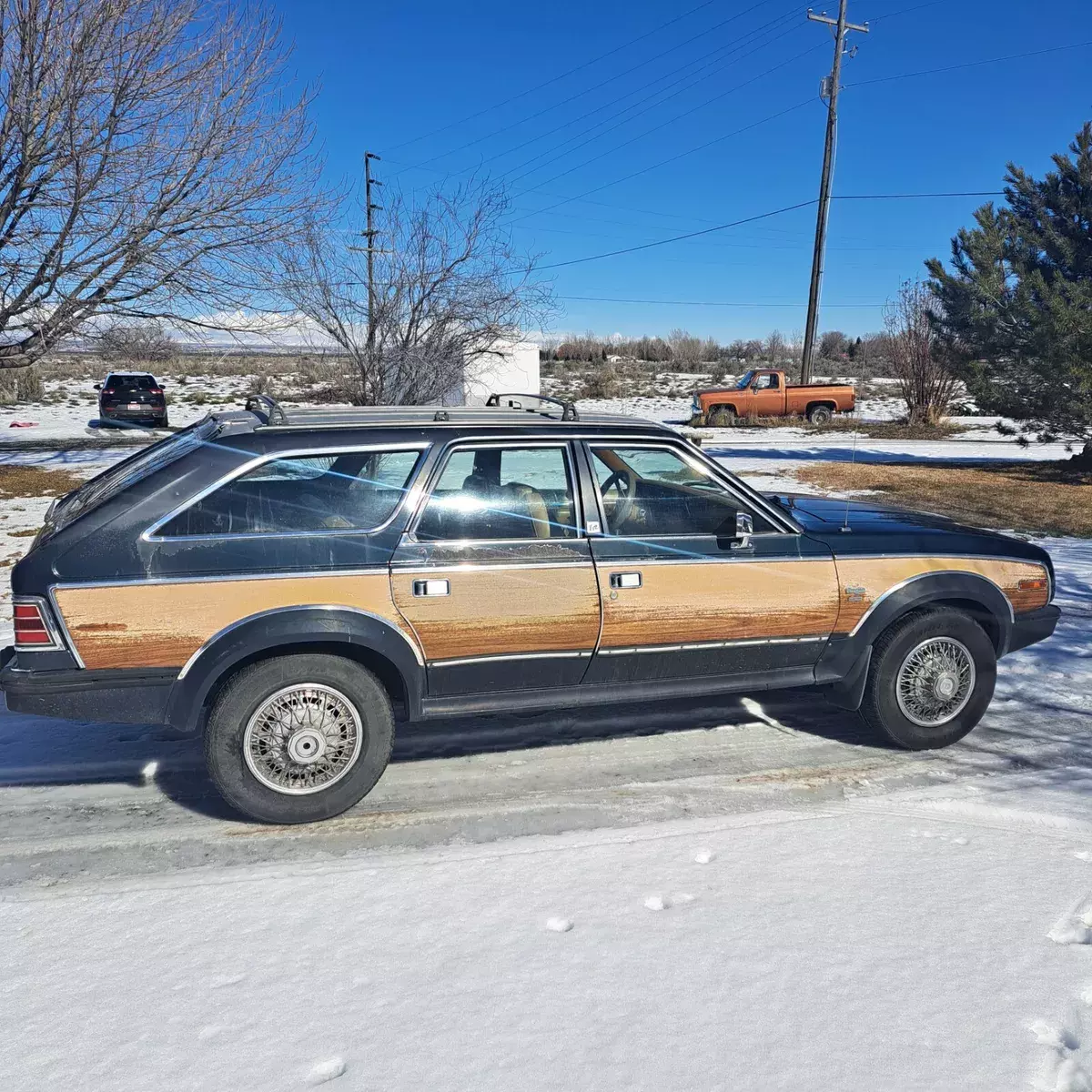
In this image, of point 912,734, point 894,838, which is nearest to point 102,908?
point 894,838

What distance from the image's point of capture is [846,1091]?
7.73 ft

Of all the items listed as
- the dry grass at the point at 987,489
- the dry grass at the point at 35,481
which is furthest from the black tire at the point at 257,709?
the dry grass at the point at 35,481

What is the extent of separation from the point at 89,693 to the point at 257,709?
2.06ft

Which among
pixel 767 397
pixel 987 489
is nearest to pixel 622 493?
pixel 987 489

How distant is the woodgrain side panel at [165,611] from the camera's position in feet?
11.6

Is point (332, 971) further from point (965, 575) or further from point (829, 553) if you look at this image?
point (965, 575)

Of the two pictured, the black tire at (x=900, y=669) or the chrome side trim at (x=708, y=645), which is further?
the black tire at (x=900, y=669)

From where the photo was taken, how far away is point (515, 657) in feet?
13.3

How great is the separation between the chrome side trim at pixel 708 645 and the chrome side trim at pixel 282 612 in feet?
2.98

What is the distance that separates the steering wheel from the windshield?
5.93 feet

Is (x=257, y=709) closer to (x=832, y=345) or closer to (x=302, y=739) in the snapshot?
(x=302, y=739)

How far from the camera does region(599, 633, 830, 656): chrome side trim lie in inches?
165

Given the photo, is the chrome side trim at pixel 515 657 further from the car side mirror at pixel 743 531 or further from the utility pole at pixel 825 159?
the utility pole at pixel 825 159

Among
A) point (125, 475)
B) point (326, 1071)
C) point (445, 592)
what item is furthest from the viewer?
point (125, 475)
